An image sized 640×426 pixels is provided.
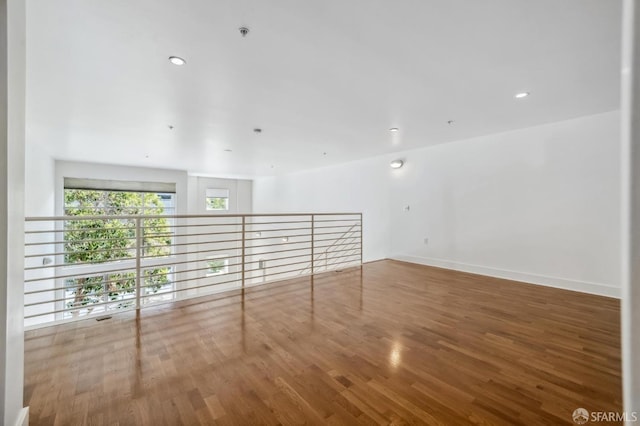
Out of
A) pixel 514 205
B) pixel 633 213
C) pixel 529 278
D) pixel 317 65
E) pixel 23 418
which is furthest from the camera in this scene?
pixel 514 205

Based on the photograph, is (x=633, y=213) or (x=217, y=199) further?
(x=217, y=199)

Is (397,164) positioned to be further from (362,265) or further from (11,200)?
(11,200)

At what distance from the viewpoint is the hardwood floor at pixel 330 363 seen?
1.47m

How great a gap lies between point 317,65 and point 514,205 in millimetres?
3556

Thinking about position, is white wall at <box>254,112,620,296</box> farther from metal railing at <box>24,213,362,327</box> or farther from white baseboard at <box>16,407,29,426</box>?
white baseboard at <box>16,407,29,426</box>

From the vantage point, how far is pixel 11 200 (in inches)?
43.1

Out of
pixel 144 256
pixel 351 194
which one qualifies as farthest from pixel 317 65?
pixel 351 194

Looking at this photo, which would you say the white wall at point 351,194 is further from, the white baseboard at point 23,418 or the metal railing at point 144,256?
the white baseboard at point 23,418

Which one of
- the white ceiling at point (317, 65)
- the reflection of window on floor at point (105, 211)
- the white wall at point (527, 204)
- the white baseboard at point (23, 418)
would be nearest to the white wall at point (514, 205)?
the white wall at point (527, 204)

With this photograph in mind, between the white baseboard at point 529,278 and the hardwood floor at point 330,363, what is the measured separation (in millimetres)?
445

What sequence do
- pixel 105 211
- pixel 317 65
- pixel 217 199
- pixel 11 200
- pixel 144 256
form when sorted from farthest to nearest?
pixel 217 199, pixel 105 211, pixel 144 256, pixel 317 65, pixel 11 200

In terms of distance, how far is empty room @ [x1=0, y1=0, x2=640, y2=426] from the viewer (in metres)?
1.44

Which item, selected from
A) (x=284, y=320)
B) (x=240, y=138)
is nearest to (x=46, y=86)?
(x=240, y=138)

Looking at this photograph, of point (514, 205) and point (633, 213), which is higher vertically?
point (514, 205)
